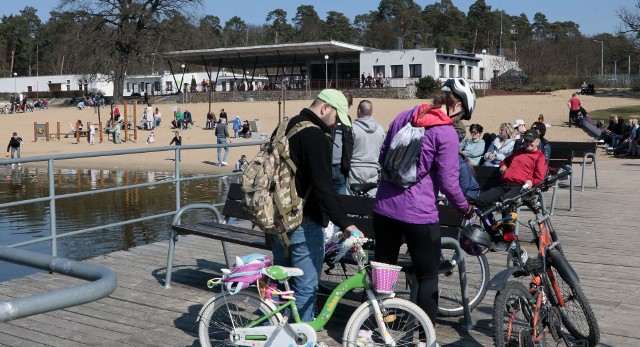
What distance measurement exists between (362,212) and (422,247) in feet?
5.78

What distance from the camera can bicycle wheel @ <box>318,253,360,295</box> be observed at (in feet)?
20.0

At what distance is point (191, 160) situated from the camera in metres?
36.1

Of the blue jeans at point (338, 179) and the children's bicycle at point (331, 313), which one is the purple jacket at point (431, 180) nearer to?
the children's bicycle at point (331, 313)

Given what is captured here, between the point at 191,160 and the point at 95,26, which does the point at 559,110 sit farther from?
the point at 95,26

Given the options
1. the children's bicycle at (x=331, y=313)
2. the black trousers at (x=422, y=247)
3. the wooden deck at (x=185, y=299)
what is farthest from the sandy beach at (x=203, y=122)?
the children's bicycle at (x=331, y=313)

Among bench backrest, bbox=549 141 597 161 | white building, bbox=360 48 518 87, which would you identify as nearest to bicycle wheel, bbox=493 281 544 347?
bench backrest, bbox=549 141 597 161

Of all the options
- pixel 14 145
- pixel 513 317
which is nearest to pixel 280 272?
pixel 513 317

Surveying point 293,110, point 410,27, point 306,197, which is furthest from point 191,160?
point 410,27

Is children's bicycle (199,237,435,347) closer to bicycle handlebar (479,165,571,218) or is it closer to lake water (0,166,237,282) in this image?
bicycle handlebar (479,165,571,218)

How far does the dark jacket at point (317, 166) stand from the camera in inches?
188

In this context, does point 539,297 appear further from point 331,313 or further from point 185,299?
point 185,299

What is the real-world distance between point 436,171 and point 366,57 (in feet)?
204

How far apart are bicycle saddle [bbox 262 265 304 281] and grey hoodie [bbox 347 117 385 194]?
3.92 meters

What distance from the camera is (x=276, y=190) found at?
4.81 m
